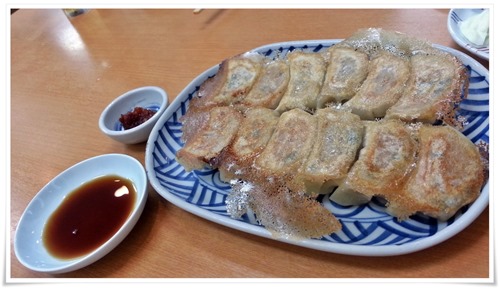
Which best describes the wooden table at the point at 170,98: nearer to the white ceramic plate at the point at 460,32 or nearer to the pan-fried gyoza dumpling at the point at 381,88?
the white ceramic plate at the point at 460,32

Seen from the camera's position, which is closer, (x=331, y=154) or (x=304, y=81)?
(x=331, y=154)

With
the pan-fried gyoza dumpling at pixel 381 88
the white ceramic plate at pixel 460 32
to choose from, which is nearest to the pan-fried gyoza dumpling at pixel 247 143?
the pan-fried gyoza dumpling at pixel 381 88

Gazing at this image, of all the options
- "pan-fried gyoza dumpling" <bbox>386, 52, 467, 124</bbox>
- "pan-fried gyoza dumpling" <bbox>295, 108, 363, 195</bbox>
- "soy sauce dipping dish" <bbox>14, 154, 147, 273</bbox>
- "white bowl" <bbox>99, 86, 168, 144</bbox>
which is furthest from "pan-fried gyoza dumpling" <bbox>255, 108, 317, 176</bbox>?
"white bowl" <bbox>99, 86, 168, 144</bbox>

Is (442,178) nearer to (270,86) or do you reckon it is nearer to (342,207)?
(342,207)

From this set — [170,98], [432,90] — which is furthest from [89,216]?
[432,90]

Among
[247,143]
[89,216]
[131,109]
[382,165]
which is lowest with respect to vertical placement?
[131,109]

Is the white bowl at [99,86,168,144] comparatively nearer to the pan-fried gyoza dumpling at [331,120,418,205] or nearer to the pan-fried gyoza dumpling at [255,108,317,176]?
the pan-fried gyoza dumpling at [255,108,317,176]
